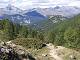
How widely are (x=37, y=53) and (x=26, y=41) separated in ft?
14.7

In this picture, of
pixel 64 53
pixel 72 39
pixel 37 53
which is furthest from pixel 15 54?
pixel 72 39

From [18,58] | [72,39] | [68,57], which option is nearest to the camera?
[18,58]

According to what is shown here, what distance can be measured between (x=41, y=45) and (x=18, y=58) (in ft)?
61.2

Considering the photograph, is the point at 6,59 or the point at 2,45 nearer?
the point at 6,59

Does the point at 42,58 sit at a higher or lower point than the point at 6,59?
lower

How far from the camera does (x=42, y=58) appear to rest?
33094 mm

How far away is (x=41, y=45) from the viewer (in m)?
41.5

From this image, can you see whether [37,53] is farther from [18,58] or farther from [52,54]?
[18,58]

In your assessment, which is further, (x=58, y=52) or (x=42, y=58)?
(x=58, y=52)

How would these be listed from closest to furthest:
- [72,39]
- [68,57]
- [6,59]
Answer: [6,59] < [68,57] < [72,39]

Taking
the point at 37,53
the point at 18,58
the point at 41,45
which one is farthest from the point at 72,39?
the point at 18,58

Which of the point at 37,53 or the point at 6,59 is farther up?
the point at 6,59

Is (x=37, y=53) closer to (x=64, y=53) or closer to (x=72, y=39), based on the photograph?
(x=64, y=53)

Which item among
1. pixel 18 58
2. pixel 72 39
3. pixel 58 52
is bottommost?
pixel 72 39
